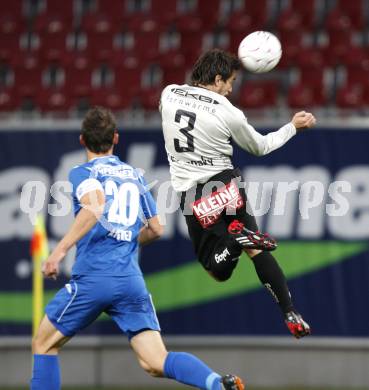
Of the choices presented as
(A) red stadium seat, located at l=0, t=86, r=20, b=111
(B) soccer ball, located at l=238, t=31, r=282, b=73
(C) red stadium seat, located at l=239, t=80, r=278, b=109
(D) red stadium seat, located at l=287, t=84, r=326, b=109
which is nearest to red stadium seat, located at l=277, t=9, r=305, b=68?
(C) red stadium seat, located at l=239, t=80, r=278, b=109

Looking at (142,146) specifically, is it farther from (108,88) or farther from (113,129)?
(113,129)

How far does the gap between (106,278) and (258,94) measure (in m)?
6.60

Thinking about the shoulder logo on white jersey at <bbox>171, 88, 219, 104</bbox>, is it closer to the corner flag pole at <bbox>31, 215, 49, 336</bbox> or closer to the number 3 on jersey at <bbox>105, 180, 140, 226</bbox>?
the number 3 on jersey at <bbox>105, 180, 140, 226</bbox>

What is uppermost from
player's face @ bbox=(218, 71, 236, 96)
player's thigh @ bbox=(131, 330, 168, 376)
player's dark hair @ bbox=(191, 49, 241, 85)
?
player's dark hair @ bbox=(191, 49, 241, 85)

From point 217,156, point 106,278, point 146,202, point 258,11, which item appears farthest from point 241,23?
point 106,278

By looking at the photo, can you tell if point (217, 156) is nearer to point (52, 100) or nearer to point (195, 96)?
point (195, 96)

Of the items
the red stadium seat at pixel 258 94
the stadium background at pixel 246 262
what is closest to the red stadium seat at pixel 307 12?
the red stadium seat at pixel 258 94

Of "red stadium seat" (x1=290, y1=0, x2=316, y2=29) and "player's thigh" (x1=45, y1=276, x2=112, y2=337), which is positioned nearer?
"player's thigh" (x1=45, y1=276, x2=112, y2=337)

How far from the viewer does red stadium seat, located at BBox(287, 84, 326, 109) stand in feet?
43.1

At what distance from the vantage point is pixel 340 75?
13.5 m

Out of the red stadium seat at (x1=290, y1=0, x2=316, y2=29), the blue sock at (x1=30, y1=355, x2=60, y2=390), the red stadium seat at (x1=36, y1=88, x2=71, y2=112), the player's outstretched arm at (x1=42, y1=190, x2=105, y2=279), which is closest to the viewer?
the player's outstretched arm at (x1=42, y1=190, x2=105, y2=279)

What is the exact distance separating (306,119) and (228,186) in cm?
71

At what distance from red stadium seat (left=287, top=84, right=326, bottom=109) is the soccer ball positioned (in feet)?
17.4

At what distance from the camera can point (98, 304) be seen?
7.22 meters
